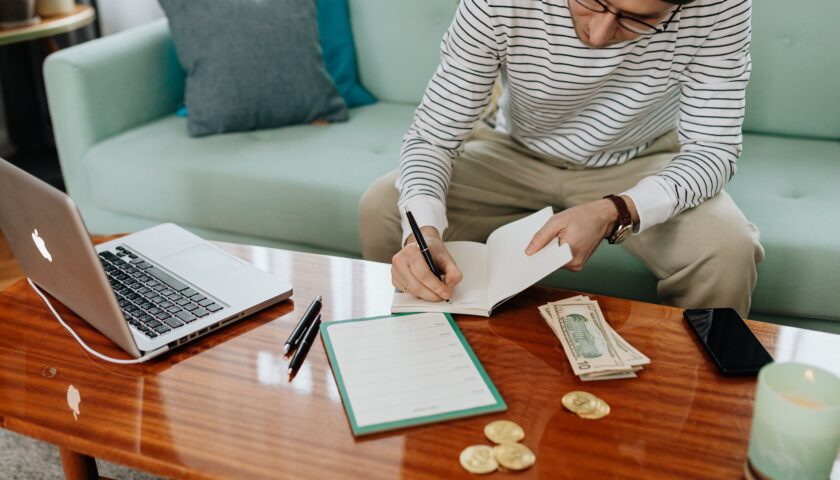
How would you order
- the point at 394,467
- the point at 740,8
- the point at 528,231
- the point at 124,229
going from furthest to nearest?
the point at 124,229
the point at 740,8
the point at 528,231
the point at 394,467

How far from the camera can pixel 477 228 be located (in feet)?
5.39

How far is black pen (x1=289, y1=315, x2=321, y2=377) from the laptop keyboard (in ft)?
0.46

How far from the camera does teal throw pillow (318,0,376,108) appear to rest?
7.04ft

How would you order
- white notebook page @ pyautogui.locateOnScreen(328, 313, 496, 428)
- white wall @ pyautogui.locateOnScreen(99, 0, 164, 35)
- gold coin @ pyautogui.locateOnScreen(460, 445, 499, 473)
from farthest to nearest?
white wall @ pyautogui.locateOnScreen(99, 0, 164, 35) < white notebook page @ pyautogui.locateOnScreen(328, 313, 496, 428) < gold coin @ pyautogui.locateOnScreen(460, 445, 499, 473)

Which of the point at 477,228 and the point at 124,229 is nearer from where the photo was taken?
the point at 477,228

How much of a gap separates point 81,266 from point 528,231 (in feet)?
2.07

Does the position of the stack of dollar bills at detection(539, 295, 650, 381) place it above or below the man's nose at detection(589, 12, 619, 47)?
below

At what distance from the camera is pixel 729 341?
1.05 m

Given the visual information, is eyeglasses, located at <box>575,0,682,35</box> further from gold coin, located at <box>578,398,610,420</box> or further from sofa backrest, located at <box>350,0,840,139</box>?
sofa backrest, located at <box>350,0,840,139</box>

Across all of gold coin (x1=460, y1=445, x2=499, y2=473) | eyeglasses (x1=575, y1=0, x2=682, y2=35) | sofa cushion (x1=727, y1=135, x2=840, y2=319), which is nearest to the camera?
gold coin (x1=460, y1=445, x2=499, y2=473)

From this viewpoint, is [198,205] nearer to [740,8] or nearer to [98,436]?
[98,436]

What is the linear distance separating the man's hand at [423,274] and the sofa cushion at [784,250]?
504mm

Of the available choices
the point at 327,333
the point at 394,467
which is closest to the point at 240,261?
the point at 327,333

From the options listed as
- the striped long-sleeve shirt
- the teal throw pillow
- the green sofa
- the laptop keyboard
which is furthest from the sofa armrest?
the striped long-sleeve shirt
